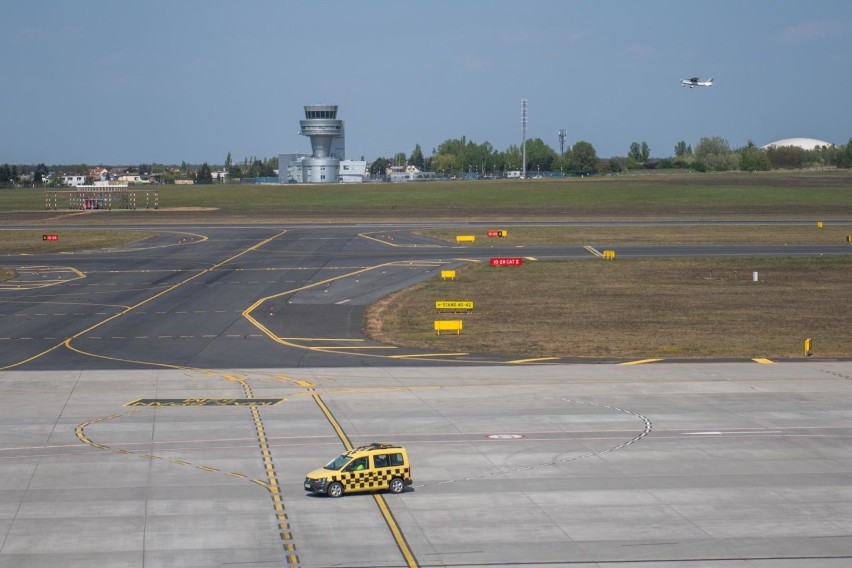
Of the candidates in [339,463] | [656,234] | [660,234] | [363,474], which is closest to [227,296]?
[339,463]

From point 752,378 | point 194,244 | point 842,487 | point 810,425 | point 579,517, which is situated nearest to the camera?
point 579,517

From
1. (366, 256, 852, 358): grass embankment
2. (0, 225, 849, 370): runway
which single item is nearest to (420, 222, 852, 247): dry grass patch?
(0, 225, 849, 370): runway

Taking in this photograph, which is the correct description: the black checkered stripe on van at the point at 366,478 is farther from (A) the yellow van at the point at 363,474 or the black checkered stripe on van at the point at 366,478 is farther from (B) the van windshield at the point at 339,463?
(B) the van windshield at the point at 339,463

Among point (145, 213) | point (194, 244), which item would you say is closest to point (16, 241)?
point (194, 244)

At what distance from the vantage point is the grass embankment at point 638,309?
66.6 m

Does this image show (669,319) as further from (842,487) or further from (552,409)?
(842,487)

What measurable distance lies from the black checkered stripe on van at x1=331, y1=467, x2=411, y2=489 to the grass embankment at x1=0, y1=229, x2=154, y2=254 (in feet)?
322

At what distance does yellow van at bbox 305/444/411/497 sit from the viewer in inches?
1336

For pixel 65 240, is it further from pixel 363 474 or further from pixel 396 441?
pixel 363 474

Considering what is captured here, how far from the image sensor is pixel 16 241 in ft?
448

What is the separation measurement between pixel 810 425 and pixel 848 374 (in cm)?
1351

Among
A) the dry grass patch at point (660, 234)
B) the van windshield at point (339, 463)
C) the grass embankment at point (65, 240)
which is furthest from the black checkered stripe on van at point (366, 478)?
the grass embankment at point (65, 240)

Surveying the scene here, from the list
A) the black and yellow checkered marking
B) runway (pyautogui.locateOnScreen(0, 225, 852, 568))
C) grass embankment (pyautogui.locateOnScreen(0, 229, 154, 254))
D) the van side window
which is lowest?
runway (pyautogui.locateOnScreen(0, 225, 852, 568))

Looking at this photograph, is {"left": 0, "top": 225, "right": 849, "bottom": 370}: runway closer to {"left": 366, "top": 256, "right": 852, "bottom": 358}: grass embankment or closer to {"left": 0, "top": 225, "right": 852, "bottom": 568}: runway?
{"left": 0, "top": 225, "right": 852, "bottom": 568}: runway
